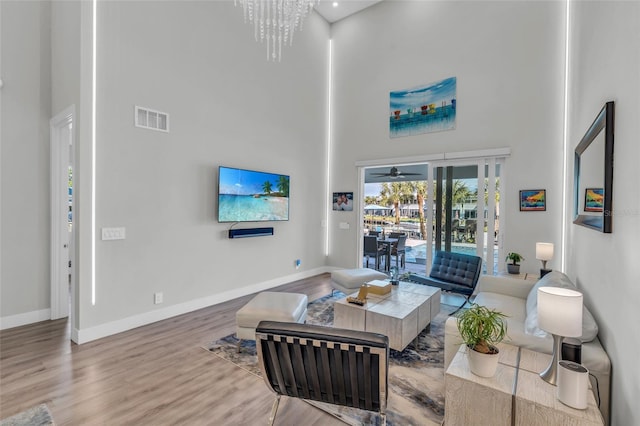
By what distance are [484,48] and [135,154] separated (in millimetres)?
5622

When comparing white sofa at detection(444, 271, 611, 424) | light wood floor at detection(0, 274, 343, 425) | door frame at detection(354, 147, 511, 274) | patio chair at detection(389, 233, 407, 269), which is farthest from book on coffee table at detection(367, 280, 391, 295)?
patio chair at detection(389, 233, 407, 269)

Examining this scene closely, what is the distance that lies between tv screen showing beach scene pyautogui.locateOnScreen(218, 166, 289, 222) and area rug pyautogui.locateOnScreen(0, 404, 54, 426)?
2638 mm

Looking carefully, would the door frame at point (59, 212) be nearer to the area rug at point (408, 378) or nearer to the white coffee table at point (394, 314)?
the area rug at point (408, 378)

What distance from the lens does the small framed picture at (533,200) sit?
14.9ft

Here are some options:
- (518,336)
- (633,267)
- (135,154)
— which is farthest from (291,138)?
(633,267)

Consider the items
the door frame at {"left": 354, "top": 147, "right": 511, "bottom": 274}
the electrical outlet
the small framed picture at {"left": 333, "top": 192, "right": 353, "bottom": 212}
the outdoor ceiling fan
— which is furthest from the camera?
the small framed picture at {"left": 333, "top": 192, "right": 353, "bottom": 212}

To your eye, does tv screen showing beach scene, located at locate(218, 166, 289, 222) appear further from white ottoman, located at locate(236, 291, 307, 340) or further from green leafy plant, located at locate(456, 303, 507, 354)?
green leafy plant, located at locate(456, 303, 507, 354)

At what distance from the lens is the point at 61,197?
12.4 feet

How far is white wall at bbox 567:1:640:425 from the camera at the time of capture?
1.39 meters

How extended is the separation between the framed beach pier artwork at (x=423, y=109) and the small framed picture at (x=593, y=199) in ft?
10.2

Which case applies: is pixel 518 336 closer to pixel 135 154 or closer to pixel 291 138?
pixel 135 154

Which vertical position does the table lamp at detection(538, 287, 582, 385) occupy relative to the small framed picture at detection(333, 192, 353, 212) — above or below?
below

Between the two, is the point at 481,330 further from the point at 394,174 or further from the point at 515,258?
the point at 394,174

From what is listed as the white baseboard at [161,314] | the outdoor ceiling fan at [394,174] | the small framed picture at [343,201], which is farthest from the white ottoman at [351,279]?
the outdoor ceiling fan at [394,174]
